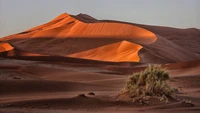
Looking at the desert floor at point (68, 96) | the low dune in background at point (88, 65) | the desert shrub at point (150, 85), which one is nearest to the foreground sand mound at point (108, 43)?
the low dune in background at point (88, 65)

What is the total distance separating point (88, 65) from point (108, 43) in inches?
764

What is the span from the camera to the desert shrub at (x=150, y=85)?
1340cm

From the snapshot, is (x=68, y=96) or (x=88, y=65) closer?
(x=68, y=96)

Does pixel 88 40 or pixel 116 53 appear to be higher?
pixel 88 40

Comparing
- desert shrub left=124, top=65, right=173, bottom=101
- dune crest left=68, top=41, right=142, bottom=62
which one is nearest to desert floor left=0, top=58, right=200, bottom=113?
desert shrub left=124, top=65, right=173, bottom=101

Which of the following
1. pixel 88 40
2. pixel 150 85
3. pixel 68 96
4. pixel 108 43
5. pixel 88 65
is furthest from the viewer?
pixel 88 40

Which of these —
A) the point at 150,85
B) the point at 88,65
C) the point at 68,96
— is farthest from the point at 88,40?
the point at 150,85

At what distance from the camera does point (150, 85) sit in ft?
44.1

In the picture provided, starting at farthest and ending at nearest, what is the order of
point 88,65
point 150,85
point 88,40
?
1. point 88,40
2. point 88,65
3. point 150,85

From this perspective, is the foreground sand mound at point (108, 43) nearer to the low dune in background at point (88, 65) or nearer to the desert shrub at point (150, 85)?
the low dune in background at point (88, 65)

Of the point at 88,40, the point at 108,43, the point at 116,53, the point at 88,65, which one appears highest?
the point at 88,40

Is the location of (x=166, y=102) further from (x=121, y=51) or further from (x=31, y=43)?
(x=31, y=43)

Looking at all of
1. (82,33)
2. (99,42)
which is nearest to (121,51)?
(99,42)

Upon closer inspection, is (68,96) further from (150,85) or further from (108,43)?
(108,43)
